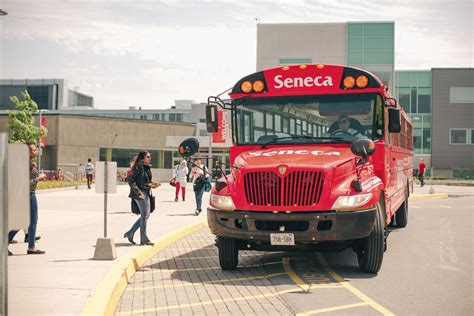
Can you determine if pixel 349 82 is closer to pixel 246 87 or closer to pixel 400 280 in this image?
pixel 246 87

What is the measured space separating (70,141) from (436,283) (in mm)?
50414

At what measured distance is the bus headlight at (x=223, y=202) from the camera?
8812 mm

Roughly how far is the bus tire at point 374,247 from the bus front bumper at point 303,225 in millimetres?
265

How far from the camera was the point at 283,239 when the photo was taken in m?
8.50

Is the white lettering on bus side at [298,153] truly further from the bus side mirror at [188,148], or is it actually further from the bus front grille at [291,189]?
the bus side mirror at [188,148]

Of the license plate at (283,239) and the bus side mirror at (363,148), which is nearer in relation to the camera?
the license plate at (283,239)

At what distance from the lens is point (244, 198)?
28.7 ft

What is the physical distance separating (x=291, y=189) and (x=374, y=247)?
1.50 metres

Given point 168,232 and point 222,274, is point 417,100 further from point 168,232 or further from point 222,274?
point 222,274

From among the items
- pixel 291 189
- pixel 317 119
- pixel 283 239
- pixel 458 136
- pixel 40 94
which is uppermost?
pixel 40 94

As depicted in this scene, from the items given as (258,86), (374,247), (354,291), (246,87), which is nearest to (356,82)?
(258,86)

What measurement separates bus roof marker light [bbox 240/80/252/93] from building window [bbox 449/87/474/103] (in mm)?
57007

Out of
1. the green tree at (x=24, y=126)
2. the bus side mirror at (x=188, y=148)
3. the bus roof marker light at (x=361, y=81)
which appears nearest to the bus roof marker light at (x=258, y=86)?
the bus roof marker light at (x=361, y=81)

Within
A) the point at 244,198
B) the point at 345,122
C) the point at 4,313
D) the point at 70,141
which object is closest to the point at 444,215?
the point at 345,122
